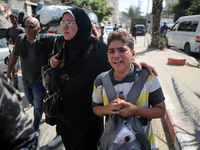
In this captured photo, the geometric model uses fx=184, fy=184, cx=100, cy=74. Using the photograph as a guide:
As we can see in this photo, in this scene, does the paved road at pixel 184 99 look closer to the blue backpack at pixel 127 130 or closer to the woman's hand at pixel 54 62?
the blue backpack at pixel 127 130

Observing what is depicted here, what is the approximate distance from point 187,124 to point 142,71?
6.52ft

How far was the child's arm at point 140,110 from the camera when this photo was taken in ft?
4.25

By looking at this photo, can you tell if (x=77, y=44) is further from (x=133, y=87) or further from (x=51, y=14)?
(x=51, y=14)

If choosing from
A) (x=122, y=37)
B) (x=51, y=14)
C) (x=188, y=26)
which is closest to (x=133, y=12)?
(x=188, y=26)

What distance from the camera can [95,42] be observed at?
6.69 feet

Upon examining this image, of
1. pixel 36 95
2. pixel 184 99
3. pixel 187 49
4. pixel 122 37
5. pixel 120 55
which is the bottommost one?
pixel 184 99

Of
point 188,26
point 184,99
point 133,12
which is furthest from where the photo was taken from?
point 133,12

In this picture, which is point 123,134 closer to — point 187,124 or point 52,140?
point 52,140

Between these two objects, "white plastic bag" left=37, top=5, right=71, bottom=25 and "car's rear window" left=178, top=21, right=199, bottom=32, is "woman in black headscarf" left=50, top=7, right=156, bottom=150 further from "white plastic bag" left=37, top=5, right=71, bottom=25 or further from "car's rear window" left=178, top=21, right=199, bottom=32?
"car's rear window" left=178, top=21, right=199, bottom=32

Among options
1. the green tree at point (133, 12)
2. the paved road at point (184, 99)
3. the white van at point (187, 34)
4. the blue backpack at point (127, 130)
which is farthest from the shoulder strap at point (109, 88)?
the green tree at point (133, 12)

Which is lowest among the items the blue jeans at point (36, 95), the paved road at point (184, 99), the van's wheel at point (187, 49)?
the paved road at point (184, 99)

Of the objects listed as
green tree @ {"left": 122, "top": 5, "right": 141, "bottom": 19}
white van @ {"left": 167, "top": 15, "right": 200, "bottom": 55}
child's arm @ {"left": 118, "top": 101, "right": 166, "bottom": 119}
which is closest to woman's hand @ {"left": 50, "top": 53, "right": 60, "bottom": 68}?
child's arm @ {"left": 118, "top": 101, "right": 166, "bottom": 119}

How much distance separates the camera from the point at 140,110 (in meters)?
1.35

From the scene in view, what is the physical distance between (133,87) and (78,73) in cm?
74
